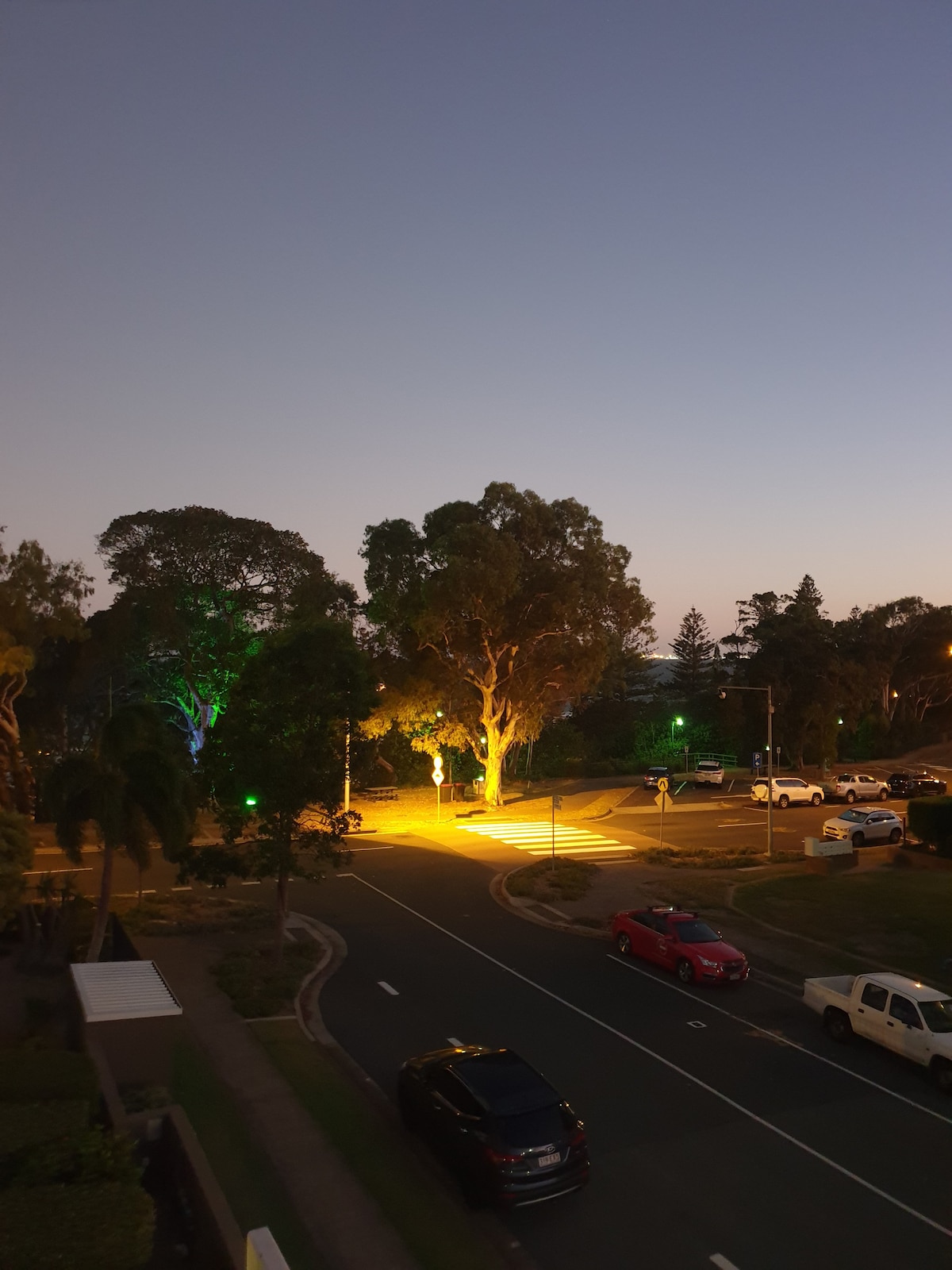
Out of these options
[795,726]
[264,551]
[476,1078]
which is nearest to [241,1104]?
[476,1078]

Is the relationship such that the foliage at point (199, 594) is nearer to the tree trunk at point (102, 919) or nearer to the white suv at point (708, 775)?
the white suv at point (708, 775)

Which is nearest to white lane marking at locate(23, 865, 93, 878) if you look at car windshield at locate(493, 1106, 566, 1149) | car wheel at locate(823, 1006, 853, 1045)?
car wheel at locate(823, 1006, 853, 1045)

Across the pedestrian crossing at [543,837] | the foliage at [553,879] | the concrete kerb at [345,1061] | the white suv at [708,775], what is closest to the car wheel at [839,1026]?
the concrete kerb at [345,1061]

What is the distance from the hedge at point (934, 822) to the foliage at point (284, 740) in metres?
25.9

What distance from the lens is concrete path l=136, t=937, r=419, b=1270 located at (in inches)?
393

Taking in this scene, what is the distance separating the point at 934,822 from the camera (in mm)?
35844

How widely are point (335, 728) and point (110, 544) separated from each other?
38231mm

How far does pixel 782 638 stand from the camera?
6856cm

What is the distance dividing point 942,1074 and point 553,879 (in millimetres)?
16219

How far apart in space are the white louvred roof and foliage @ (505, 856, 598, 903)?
14.9 m

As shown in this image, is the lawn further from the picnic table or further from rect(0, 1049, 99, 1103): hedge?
the picnic table

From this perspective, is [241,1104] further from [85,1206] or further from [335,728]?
[335,728]

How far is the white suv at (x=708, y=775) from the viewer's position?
57812 mm


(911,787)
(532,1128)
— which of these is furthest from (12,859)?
(911,787)
